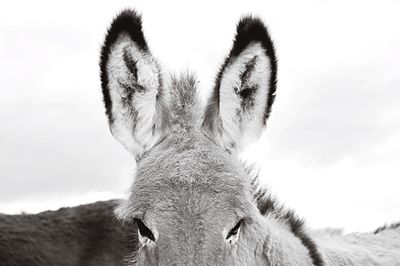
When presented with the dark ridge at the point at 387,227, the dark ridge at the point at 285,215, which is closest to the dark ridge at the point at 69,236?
the dark ridge at the point at 387,227

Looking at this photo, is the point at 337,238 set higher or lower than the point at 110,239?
lower

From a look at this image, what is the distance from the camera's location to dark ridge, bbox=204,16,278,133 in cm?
473

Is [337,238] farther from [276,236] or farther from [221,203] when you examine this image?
[221,203]

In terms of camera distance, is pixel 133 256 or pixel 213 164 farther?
pixel 133 256

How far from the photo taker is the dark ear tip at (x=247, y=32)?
4.73 m

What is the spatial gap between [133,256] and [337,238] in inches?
77.3

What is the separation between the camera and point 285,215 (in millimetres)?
5352

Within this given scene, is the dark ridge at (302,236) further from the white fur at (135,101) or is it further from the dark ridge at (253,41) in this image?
the white fur at (135,101)

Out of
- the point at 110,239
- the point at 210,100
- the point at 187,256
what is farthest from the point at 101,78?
the point at 110,239

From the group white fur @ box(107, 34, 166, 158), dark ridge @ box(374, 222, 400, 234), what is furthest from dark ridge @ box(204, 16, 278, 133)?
dark ridge @ box(374, 222, 400, 234)

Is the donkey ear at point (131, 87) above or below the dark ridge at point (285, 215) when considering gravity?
above

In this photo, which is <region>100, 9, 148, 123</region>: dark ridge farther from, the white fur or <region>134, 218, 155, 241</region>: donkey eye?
<region>134, 218, 155, 241</region>: donkey eye

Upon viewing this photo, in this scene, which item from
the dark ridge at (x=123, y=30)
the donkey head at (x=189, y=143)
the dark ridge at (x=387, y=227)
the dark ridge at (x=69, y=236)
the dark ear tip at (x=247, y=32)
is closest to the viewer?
the donkey head at (x=189, y=143)

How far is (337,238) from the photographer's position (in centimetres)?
608
